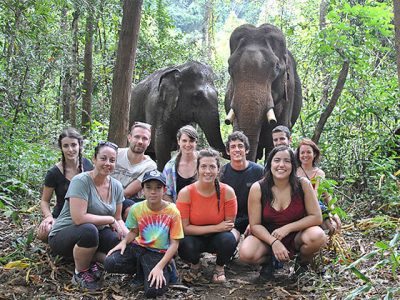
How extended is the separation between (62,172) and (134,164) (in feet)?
2.55

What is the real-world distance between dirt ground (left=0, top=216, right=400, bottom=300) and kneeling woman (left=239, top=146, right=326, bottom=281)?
0.22 meters

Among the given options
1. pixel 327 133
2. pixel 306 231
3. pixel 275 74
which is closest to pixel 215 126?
pixel 275 74

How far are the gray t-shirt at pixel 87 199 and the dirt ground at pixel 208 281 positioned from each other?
0.37 m

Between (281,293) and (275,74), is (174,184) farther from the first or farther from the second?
(275,74)

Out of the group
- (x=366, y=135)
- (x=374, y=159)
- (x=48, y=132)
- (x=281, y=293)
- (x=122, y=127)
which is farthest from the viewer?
(x=48, y=132)

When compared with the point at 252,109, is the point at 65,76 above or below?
above

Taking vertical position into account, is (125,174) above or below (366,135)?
below

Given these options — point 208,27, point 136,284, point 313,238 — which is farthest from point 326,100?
point 208,27

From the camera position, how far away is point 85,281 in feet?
13.2

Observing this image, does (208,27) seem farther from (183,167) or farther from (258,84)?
(183,167)

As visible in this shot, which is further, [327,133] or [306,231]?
[327,133]

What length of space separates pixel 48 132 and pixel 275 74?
5611mm

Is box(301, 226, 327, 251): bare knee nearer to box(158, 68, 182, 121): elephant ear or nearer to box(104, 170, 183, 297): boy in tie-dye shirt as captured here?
box(104, 170, 183, 297): boy in tie-dye shirt

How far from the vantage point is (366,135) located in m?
7.16
